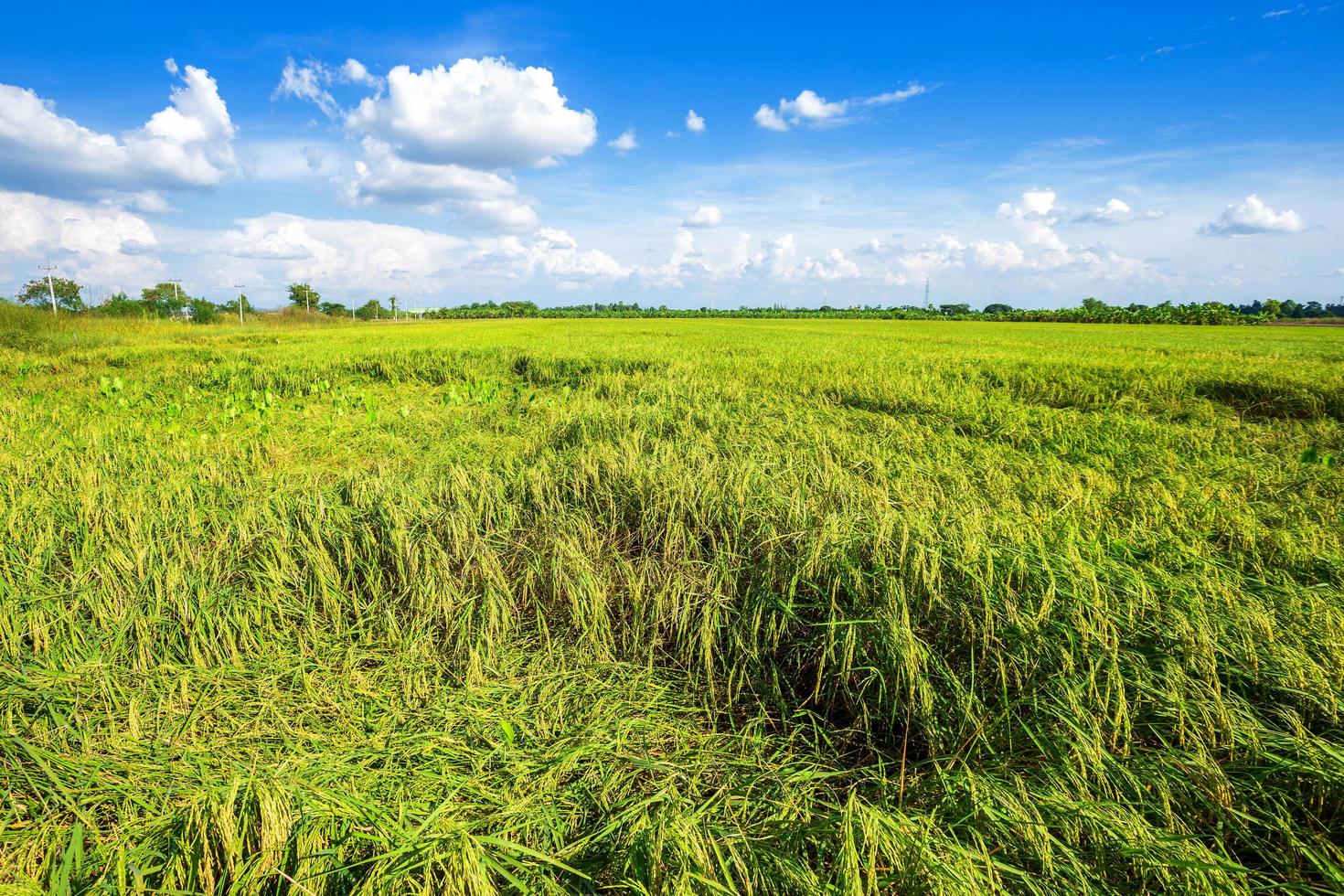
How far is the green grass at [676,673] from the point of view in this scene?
1.44 meters

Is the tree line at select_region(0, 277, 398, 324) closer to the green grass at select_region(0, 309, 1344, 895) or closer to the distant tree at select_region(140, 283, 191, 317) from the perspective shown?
the distant tree at select_region(140, 283, 191, 317)

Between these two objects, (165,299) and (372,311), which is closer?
(165,299)

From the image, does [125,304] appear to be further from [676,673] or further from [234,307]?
[676,673]

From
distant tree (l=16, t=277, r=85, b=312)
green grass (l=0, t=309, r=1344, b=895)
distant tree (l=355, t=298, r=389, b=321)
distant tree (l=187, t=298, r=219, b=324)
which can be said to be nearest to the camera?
green grass (l=0, t=309, r=1344, b=895)

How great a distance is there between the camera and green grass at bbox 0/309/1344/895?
1.44 metres

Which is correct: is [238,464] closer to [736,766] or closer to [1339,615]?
[736,766]

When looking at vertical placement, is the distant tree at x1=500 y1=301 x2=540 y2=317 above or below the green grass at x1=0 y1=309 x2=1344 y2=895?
above

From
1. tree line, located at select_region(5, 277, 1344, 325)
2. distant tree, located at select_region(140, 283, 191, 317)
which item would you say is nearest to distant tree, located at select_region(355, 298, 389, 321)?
tree line, located at select_region(5, 277, 1344, 325)

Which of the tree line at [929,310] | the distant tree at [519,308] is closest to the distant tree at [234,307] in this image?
the tree line at [929,310]

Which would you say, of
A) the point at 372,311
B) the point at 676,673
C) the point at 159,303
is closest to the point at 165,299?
the point at 159,303

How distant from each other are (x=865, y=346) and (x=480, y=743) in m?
13.8

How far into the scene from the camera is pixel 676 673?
2.42 meters

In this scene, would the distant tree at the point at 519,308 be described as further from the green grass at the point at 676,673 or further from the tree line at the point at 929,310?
the green grass at the point at 676,673

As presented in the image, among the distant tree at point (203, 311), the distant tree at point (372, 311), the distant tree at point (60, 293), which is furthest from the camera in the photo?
the distant tree at point (372, 311)
